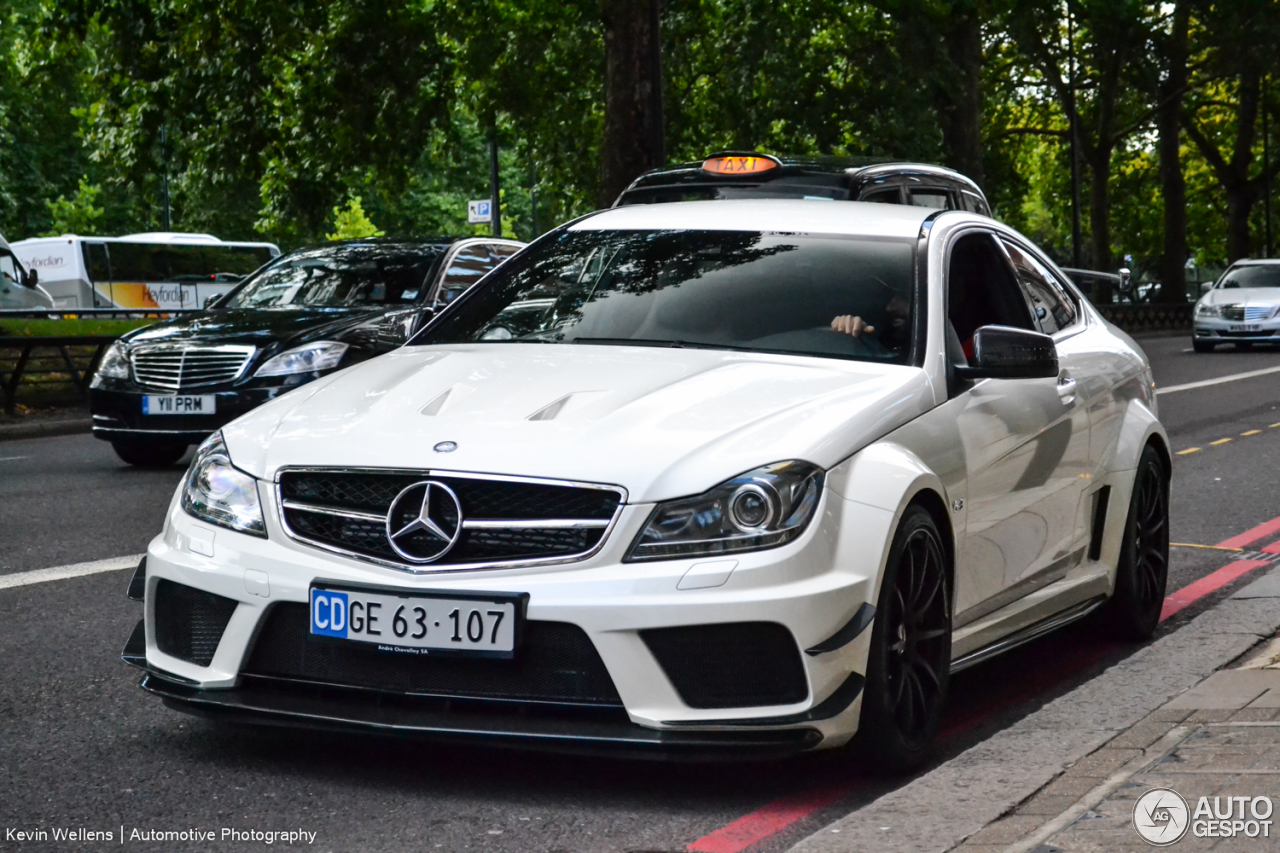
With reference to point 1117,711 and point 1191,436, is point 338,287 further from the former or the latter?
point 1117,711

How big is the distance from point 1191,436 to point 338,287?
7148mm

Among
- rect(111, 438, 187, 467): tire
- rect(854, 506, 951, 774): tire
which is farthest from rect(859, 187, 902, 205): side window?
rect(854, 506, 951, 774): tire

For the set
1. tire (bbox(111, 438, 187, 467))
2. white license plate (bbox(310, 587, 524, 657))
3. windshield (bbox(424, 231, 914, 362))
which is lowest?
tire (bbox(111, 438, 187, 467))

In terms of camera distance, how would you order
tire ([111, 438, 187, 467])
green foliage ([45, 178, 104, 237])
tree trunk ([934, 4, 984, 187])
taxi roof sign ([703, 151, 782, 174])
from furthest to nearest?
green foliage ([45, 178, 104, 237])
tree trunk ([934, 4, 984, 187])
tire ([111, 438, 187, 467])
taxi roof sign ([703, 151, 782, 174])

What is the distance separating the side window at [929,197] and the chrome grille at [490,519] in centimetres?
750

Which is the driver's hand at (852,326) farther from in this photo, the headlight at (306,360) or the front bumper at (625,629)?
the headlight at (306,360)

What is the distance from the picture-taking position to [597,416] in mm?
4270

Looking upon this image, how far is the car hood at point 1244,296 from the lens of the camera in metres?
30.9

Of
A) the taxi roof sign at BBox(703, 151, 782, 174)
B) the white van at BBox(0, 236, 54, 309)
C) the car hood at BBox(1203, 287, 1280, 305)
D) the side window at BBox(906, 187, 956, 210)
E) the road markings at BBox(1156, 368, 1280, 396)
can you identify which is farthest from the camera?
the white van at BBox(0, 236, 54, 309)

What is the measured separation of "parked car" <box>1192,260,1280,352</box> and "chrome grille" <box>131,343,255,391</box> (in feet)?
74.7

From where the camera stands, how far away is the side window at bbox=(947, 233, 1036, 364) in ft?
18.4

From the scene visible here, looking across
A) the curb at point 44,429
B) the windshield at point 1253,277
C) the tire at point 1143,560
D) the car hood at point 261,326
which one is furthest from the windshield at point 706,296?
the windshield at point 1253,277

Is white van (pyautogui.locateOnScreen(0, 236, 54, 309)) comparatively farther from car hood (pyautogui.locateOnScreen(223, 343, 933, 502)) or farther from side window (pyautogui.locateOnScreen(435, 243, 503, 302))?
car hood (pyautogui.locateOnScreen(223, 343, 933, 502))

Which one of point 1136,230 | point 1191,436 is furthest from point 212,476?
point 1136,230
